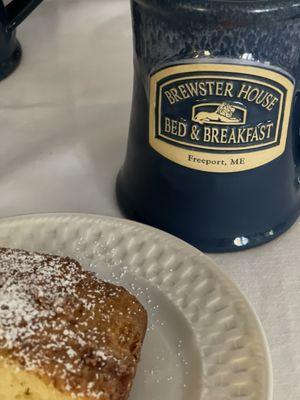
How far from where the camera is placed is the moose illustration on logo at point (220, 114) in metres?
0.60

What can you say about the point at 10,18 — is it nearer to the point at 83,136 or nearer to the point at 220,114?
the point at 83,136

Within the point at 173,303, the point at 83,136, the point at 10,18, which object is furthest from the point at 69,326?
the point at 10,18

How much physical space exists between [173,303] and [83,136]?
33cm

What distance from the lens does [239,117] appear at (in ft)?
2.00

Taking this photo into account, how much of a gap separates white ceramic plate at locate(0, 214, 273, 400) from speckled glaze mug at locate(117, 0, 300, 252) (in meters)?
0.05

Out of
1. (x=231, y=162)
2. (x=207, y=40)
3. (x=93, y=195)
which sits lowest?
(x=93, y=195)

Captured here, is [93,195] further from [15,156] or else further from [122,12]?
[122,12]

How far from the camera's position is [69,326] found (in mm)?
542

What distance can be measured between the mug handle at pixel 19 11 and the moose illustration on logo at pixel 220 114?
1.36ft

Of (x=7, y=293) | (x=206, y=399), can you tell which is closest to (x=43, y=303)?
(x=7, y=293)

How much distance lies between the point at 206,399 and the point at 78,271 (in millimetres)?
152

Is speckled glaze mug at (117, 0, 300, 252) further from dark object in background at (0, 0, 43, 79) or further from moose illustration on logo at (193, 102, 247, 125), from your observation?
dark object in background at (0, 0, 43, 79)

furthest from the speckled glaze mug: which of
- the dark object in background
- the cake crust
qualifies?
the dark object in background

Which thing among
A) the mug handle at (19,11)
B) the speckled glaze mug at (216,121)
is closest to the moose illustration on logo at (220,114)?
the speckled glaze mug at (216,121)
